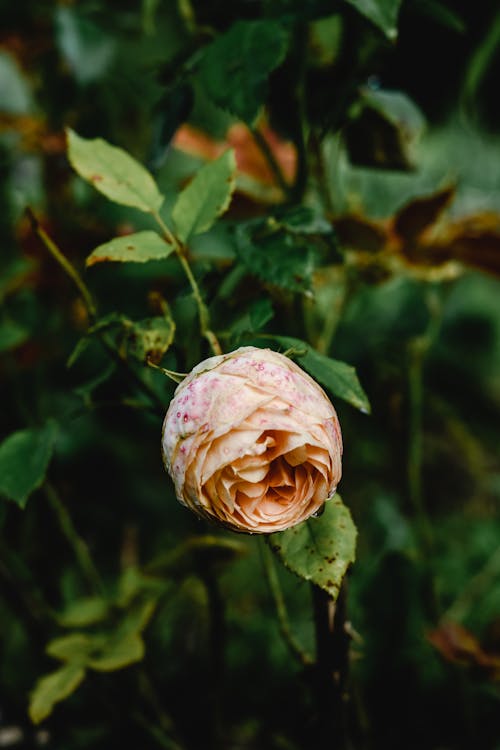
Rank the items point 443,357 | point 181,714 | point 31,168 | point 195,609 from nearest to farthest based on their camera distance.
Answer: point 181,714 < point 195,609 < point 31,168 < point 443,357

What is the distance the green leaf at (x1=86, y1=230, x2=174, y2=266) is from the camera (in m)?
0.44

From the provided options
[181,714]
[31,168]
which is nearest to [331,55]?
[181,714]

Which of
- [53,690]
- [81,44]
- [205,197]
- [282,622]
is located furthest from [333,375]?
[81,44]

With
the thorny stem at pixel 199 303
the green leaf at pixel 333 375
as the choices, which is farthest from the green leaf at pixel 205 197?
the green leaf at pixel 333 375

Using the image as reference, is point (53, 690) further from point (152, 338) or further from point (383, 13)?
point (383, 13)

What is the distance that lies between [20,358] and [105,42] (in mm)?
444

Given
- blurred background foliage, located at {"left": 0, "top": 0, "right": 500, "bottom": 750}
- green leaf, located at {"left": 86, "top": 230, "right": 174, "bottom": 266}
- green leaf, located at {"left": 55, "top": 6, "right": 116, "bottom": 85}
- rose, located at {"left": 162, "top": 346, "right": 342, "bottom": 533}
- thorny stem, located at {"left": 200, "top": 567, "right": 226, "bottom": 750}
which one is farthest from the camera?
green leaf, located at {"left": 55, "top": 6, "right": 116, "bottom": 85}

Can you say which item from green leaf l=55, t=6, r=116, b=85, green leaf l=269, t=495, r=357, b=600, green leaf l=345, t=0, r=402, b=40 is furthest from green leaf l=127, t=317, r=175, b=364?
green leaf l=55, t=6, r=116, b=85

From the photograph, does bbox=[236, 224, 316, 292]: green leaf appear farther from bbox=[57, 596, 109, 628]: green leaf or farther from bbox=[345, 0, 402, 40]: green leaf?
bbox=[57, 596, 109, 628]: green leaf

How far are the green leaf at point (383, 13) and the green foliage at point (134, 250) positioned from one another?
8.1 inches

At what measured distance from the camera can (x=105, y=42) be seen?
0.92 meters

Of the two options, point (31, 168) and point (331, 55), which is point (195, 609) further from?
point (31, 168)

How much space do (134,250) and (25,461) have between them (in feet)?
0.57

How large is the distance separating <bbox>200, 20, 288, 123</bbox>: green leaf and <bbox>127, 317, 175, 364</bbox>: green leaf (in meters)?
0.15
